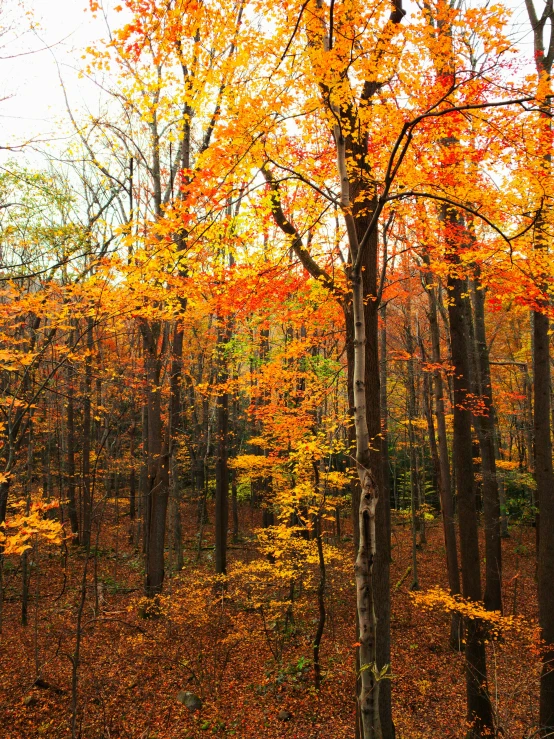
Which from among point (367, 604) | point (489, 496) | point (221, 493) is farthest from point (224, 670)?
point (367, 604)

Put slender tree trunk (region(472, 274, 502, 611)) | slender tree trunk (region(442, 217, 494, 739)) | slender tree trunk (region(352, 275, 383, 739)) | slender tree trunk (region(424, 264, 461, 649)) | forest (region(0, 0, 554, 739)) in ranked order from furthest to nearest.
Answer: slender tree trunk (region(424, 264, 461, 649))
slender tree trunk (region(472, 274, 502, 611))
slender tree trunk (region(442, 217, 494, 739))
forest (region(0, 0, 554, 739))
slender tree trunk (region(352, 275, 383, 739))

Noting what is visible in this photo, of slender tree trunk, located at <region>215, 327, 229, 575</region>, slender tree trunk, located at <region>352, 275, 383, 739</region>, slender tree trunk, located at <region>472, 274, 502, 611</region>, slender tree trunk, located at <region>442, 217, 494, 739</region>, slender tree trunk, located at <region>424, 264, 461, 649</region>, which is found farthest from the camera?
slender tree trunk, located at <region>215, 327, 229, 575</region>

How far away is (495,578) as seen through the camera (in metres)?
9.57

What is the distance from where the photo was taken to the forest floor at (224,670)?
715cm

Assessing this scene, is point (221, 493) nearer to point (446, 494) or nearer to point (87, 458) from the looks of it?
point (87, 458)

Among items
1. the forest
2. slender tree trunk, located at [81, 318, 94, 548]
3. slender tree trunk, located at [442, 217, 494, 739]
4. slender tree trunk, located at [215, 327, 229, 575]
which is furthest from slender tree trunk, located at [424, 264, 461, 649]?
slender tree trunk, located at [81, 318, 94, 548]

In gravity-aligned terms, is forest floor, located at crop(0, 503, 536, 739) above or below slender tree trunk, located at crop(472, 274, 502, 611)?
below

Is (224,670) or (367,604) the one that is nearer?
(367,604)

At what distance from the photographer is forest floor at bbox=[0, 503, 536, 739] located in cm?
715

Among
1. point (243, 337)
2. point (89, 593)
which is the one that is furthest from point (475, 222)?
point (89, 593)

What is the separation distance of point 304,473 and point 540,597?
16.9 feet

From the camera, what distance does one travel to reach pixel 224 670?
8.79 meters

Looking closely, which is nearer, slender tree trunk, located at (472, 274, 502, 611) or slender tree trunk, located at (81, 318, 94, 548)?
slender tree trunk, located at (81, 318, 94, 548)

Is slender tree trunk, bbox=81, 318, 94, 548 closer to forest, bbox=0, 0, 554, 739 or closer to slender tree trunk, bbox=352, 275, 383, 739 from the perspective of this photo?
forest, bbox=0, 0, 554, 739
